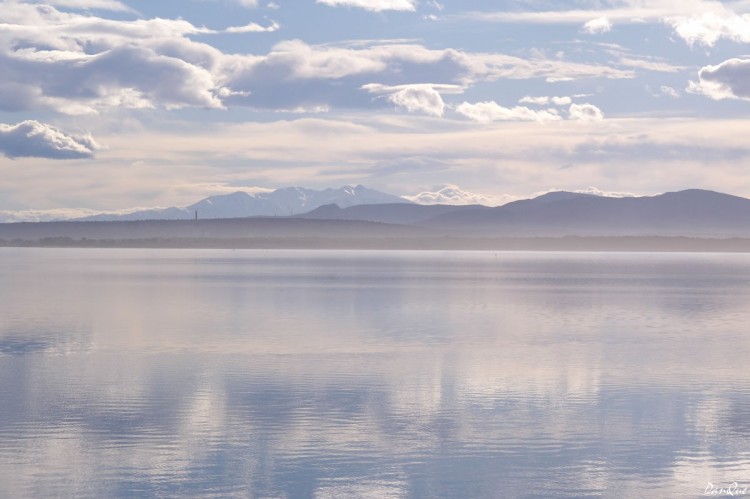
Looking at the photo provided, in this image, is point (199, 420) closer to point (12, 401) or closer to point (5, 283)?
point (12, 401)

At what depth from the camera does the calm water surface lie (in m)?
17.2

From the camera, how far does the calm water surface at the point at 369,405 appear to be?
675 inches

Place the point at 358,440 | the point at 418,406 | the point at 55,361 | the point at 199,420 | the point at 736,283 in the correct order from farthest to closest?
the point at 736,283 → the point at 55,361 → the point at 418,406 → the point at 199,420 → the point at 358,440

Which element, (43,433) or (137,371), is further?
(137,371)

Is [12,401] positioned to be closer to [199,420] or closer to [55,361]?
[199,420]

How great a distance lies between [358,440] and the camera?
19703 mm

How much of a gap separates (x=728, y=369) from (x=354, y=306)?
26.1 metres

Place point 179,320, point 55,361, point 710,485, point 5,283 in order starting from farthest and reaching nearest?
point 5,283 → point 179,320 → point 55,361 → point 710,485

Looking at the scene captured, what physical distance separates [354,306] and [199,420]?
32.4 metres

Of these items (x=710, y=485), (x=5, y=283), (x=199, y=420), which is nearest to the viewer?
(x=710, y=485)

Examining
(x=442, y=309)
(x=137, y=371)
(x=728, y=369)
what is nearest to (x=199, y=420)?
(x=137, y=371)

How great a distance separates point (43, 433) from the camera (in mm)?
19969

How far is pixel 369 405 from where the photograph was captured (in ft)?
76.3

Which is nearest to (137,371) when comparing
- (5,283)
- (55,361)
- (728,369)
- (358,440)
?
(55,361)
